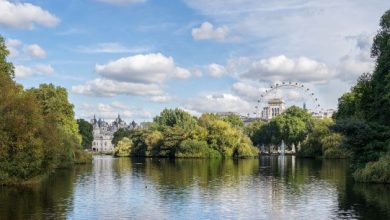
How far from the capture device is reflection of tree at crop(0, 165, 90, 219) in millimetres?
27141

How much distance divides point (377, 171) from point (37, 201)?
80.6ft

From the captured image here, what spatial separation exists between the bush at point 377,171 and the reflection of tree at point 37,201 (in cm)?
2196

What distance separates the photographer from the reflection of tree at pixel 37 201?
27.1 m

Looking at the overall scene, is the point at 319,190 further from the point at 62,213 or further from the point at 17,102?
the point at 17,102

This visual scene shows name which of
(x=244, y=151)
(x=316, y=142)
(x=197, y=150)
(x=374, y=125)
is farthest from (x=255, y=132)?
(x=374, y=125)

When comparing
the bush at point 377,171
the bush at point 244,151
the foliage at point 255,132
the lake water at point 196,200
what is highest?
the foliage at point 255,132

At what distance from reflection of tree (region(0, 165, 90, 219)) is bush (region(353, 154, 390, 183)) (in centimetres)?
2196

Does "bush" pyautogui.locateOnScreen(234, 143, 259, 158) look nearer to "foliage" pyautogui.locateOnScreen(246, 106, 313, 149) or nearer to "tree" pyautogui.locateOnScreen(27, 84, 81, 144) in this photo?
"foliage" pyautogui.locateOnScreen(246, 106, 313, 149)

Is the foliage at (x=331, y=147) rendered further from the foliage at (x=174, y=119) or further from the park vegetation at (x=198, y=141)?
the foliage at (x=174, y=119)

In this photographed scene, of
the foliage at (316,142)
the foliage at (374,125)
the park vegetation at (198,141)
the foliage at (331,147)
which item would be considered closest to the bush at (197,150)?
the park vegetation at (198,141)

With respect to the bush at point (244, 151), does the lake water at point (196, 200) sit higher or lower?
lower

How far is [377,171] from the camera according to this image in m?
41.9

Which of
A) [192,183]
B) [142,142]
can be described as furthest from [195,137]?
[192,183]

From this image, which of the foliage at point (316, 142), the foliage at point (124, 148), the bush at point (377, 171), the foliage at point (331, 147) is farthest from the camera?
the foliage at point (124, 148)
